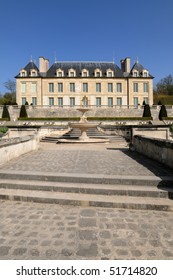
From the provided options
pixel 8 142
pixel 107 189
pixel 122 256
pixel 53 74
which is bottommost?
pixel 122 256

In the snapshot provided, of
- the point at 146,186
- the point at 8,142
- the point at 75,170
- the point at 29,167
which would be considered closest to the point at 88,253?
the point at 146,186

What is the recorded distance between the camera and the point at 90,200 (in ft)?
12.9

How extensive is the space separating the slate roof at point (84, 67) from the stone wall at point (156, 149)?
35.0 metres

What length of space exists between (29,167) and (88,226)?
3284 mm

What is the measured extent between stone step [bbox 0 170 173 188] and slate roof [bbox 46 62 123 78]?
126 feet

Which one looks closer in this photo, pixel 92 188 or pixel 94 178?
pixel 92 188

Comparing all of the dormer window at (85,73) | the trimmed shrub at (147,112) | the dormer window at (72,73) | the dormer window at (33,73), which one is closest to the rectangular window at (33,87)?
the dormer window at (33,73)

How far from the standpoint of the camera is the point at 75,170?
5426 millimetres

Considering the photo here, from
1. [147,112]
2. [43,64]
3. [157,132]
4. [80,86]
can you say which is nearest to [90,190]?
[157,132]

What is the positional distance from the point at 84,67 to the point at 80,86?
Result: 4.81 meters

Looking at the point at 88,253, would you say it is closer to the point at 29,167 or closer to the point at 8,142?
the point at 29,167

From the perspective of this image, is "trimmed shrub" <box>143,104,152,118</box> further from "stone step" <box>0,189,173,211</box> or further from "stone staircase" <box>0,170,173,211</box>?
"stone step" <box>0,189,173,211</box>

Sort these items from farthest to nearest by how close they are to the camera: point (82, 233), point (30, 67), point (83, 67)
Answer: point (83, 67) < point (30, 67) < point (82, 233)

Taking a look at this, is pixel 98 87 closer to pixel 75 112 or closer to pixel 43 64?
pixel 75 112
